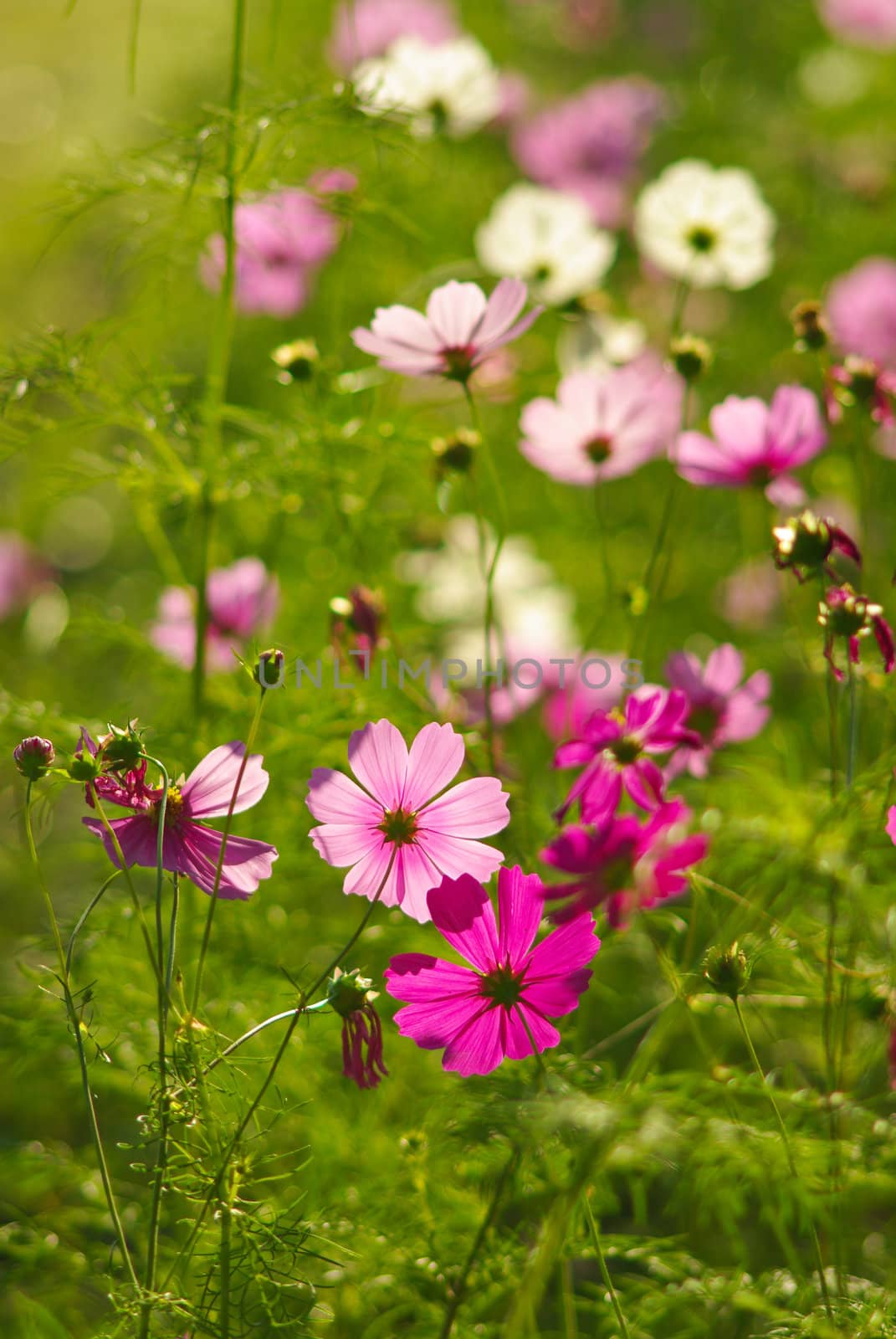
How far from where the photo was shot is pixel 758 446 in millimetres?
706

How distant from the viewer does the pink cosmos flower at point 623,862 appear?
448 millimetres

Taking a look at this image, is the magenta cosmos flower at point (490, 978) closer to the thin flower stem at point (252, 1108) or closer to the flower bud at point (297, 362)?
the thin flower stem at point (252, 1108)

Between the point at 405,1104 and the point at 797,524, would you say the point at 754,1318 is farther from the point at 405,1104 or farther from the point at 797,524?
the point at 797,524

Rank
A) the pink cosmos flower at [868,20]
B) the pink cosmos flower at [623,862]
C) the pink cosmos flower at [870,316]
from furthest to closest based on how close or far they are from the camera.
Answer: the pink cosmos flower at [868,20], the pink cosmos flower at [870,316], the pink cosmos flower at [623,862]

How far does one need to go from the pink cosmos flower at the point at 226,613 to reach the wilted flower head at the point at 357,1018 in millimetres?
399

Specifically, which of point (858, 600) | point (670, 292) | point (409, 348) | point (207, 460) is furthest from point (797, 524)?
point (670, 292)

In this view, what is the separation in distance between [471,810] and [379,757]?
0.05 m

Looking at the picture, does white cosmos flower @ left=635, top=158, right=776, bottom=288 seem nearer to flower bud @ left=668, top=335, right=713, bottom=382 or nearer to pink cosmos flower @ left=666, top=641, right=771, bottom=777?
flower bud @ left=668, top=335, right=713, bottom=382

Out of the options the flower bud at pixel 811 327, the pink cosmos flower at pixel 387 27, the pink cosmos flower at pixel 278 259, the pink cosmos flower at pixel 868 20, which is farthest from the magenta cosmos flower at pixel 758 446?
the pink cosmos flower at pixel 868 20

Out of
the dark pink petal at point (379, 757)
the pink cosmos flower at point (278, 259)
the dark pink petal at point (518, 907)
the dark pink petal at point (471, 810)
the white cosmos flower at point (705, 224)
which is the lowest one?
the dark pink petal at point (518, 907)

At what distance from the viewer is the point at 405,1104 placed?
84cm

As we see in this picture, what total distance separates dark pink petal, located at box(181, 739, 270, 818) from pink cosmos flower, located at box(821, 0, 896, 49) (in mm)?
2097

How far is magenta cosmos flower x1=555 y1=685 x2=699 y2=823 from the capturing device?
542mm

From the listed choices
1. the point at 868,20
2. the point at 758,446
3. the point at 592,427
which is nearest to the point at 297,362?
the point at 592,427
